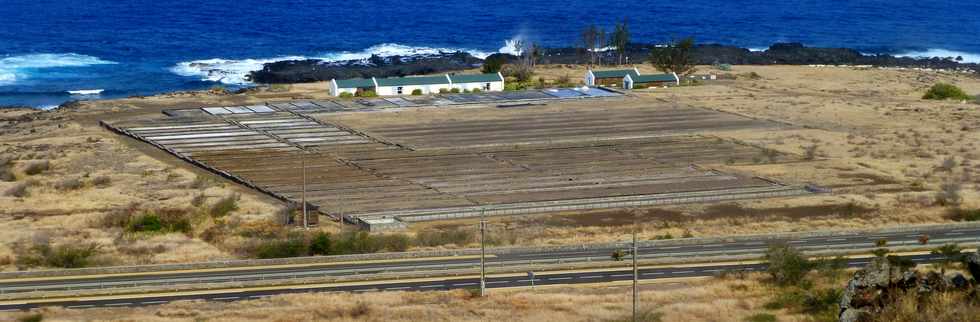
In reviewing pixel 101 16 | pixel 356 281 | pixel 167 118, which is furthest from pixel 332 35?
pixel 356 281

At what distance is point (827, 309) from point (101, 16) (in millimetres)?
153216

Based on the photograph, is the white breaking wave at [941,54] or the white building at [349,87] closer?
the white building at [349,87]

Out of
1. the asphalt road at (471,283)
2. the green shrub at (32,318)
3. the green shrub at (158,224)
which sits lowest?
the green shrub at (32,318)

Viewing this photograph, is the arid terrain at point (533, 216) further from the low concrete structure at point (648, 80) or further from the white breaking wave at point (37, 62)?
the white breaking wave at point (37, 62)

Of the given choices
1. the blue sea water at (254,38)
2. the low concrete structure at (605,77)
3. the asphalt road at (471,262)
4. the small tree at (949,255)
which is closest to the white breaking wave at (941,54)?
the blue sea water at (254,38)

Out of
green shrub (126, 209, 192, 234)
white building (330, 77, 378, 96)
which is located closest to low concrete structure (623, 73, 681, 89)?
white building (330, 77, 378, 96)

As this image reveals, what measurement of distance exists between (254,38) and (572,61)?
45.7 meters

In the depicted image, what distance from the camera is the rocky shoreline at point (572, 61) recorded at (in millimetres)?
136250

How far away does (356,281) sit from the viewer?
2291 inches

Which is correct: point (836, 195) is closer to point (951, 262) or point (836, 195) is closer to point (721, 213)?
point (721, 213)

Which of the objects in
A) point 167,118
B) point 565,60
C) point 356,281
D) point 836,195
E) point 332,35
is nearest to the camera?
point 356,281

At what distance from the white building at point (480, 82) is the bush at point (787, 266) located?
2489 inches

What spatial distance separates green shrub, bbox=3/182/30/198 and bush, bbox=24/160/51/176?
13.4 ft

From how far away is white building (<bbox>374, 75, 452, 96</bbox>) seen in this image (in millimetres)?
117094
